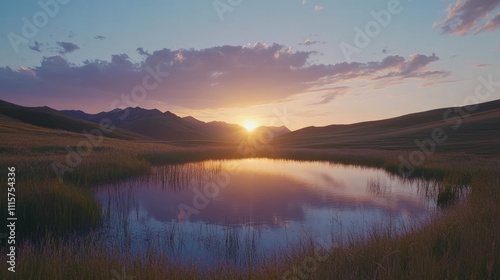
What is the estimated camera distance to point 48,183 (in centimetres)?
1177

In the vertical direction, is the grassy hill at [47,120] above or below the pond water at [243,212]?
above

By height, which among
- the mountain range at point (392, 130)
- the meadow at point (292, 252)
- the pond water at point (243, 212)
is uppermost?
the mountain range at point (392, 130)

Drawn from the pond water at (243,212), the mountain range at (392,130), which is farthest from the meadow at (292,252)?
the mountain range at (392,130)

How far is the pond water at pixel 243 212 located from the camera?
9.38 metres

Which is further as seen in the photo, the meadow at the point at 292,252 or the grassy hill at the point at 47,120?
the grassy hill at the point at 47,120

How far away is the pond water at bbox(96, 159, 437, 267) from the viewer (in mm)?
9375

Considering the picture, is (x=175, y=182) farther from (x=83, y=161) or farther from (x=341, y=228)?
(x=341, y=228)

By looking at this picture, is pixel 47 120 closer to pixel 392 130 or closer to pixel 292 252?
pixel 392 130

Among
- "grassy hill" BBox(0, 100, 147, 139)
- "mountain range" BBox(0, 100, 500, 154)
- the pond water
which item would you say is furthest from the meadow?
"grassy hill" BBox(0, 100, 147, 139)

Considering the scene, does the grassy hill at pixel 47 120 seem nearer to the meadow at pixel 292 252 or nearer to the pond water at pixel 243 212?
the pond water at pixel 243 212

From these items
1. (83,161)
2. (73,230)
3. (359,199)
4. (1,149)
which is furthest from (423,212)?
(1,149)

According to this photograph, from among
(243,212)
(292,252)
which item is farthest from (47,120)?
(292,252)

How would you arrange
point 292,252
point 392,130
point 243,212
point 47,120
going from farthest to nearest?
point 47,120
point 392,130
point 243,212
point 292,252

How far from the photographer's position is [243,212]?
13.5m
